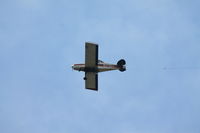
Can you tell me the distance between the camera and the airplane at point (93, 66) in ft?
193

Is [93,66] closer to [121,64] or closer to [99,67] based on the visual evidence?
[99,67]

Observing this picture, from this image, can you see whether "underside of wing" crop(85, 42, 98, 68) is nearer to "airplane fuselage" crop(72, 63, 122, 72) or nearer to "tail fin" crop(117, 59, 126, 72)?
"airplane fuselage" crop(72, 63, 122, 72)

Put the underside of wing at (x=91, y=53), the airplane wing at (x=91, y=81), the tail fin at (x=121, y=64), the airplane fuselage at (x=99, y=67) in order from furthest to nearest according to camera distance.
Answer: the airplane wing at (x=91, y=81) < the tail fin at (x=121, y=64) < the airplane fuselage at (x=99, y=67) < the underside of wing at (x=91, y=53)

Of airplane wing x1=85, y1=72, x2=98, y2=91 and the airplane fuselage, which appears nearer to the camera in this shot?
the airplane fuselage

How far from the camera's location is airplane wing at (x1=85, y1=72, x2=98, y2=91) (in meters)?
61.2

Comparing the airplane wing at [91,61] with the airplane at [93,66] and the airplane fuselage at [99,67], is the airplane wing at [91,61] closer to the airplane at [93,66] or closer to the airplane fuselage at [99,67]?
the airplane at [93,66]

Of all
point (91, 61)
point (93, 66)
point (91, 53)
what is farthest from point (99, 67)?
point (91, 53)

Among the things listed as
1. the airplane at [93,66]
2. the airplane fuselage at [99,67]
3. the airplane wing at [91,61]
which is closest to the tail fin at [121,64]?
the airplane at [93,66]

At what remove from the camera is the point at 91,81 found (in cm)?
6184

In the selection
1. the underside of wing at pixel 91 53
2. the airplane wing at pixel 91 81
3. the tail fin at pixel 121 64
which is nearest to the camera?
the underside of wing at pixel 91 53

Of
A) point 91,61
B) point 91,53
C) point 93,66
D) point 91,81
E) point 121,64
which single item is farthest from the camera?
point 91,81

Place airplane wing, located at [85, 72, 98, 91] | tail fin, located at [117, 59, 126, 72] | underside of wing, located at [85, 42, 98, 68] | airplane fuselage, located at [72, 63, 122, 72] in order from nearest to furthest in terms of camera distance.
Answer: underside of wing, located at [85, 42, 98, 68] → airplane fuselage, located at [72, 63, 122, 72] → tail fin, located at [117, 59, 126, 72] → airplane wing, located at [85, 72, 98, 91]

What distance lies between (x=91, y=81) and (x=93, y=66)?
286 cm

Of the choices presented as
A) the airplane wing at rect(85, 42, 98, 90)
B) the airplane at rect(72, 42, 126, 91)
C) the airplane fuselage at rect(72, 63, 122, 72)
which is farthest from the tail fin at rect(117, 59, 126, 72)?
the airplane wing at rect(85, 42, 98, 90)
